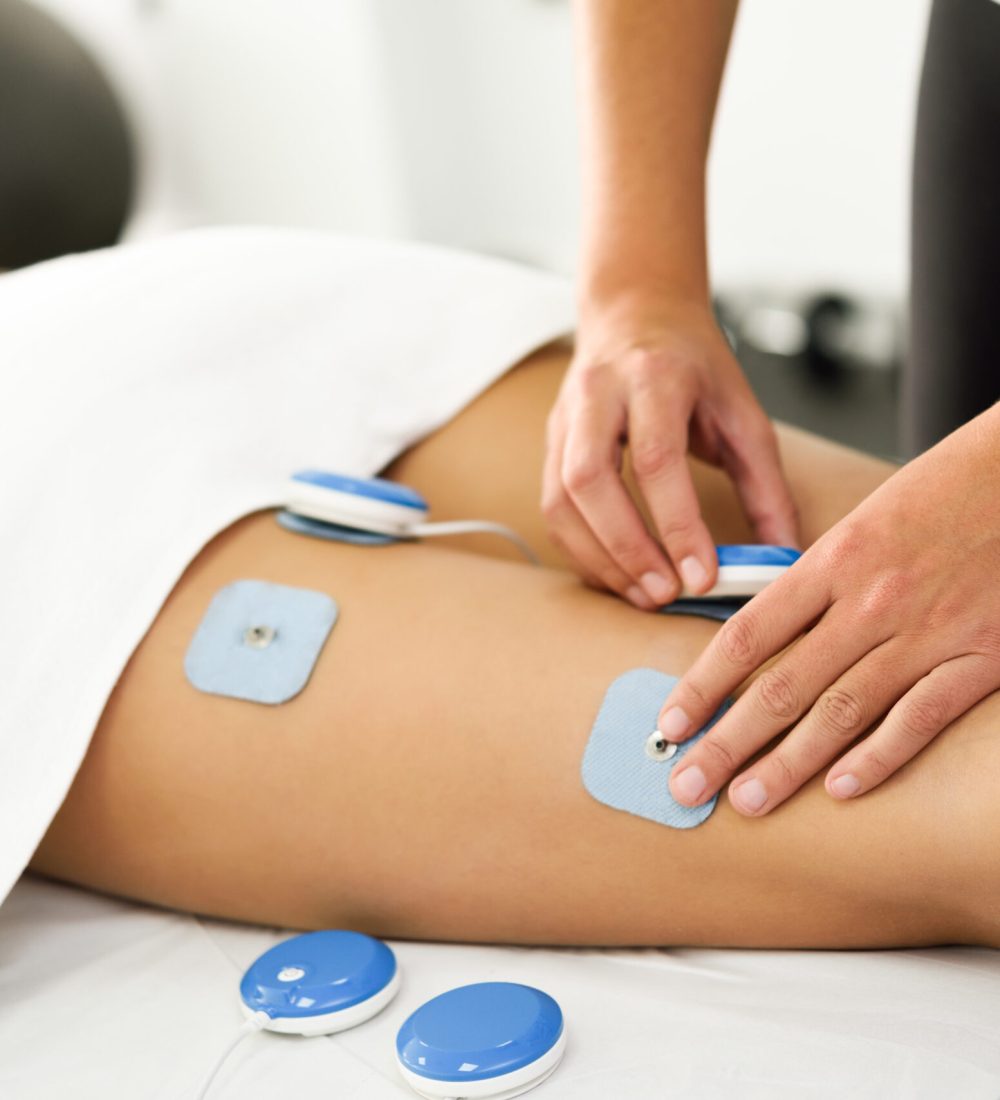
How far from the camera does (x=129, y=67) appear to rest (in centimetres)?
322

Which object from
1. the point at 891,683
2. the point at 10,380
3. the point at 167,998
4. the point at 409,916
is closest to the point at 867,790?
the point at 891,683

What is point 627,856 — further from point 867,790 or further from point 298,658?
point 298,658

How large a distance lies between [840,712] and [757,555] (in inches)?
5.3

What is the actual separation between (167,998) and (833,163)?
2.02 meters

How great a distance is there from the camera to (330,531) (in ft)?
2.80

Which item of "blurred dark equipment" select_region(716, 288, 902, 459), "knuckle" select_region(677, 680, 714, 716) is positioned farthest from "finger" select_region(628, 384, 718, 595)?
"blurred dark equipment" select_region(716, 288, 902, 459)

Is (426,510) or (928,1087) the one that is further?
(426,510)

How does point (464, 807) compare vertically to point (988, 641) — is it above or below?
below

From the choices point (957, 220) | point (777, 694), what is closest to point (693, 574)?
point (777, 694)

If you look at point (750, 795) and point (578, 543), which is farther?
point (578, 543)

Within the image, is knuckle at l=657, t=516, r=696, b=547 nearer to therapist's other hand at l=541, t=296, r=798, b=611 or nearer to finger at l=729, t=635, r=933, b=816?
therapist's other hand at l=541, t=296, r=798, b=611

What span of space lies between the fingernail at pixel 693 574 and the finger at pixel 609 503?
0.01m

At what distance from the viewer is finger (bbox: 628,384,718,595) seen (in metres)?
0.76

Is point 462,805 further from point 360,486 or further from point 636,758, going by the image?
point 360,486
